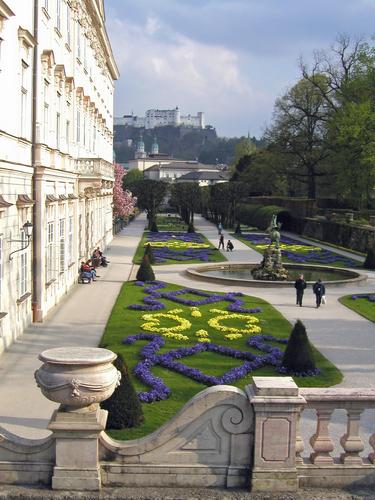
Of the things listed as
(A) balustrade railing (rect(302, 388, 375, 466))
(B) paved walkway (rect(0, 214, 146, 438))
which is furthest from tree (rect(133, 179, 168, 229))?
(A) balustrade railing (rect(302, 388, 375, 466))

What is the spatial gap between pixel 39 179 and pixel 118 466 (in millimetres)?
14312

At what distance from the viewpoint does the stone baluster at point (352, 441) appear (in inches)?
311

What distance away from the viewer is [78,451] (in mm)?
7633

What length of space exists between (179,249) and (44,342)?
31.7m

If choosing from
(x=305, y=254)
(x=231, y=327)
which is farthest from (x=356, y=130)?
(x=231, y=327)

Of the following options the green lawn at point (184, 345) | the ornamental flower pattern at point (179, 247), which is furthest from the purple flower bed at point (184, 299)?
the ornamental flower pattern at point (179, 247)

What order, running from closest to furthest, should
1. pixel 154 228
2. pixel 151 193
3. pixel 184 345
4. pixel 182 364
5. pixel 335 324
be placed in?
pixel 182 364 → pixel 184 345 → pixel 335 324 → pixel 154 228 → pixel 151 193

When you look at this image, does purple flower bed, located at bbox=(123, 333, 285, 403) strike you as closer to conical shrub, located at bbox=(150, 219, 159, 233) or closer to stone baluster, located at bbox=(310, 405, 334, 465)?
stone baluster, located at bbox=(310, 405, 334, 465)

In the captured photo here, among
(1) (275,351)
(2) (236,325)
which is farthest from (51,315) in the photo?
(1) (275,351)

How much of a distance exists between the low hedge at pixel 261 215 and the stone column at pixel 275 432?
6610 cm

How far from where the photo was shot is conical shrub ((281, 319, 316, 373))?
627 inches

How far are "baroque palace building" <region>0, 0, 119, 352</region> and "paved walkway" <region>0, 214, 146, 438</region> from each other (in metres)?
0.52

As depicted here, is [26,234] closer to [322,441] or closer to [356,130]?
[322,441]

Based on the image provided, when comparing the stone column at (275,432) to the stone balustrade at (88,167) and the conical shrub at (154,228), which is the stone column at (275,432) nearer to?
Answer: the stone balustrade at (88,167)
